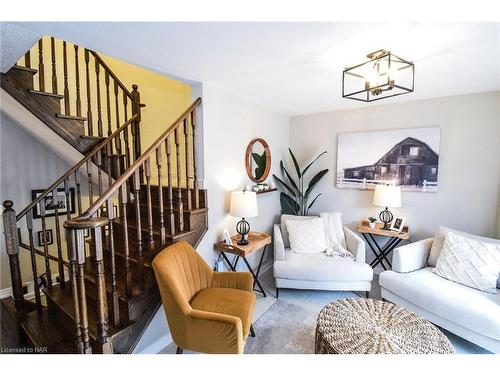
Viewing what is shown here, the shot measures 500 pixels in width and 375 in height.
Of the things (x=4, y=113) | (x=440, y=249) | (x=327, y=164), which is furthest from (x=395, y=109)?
(x=4, y=113)

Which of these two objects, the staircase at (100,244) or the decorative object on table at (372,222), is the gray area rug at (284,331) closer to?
the staircase at (100,244)

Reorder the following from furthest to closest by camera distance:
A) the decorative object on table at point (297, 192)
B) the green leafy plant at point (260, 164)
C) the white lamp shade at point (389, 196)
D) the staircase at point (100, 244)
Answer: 1. the decorative object on table at point (297, 192)
2. the green leafy plant at point (260, 164)
3. the white lamp shade at point (389, 196)
4. the staircase at point (100, 244)

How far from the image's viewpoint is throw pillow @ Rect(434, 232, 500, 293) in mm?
2039

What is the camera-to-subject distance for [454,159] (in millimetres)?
2709

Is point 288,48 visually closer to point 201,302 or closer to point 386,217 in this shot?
point 201,302

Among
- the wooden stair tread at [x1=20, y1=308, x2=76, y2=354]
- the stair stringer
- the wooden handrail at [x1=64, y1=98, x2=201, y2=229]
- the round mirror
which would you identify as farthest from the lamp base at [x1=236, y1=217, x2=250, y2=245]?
the stair stringer

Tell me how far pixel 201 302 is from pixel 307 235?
1605 mm

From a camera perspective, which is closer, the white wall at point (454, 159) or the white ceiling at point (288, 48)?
the white ceiling at point (288, 48)

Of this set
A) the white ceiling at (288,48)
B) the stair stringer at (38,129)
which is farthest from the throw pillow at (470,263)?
the stair stringer at (38,129)

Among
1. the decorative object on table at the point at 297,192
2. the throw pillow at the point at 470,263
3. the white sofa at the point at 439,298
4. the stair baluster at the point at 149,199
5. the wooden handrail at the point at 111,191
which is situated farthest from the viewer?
the decorative object on table at the point at 297,192

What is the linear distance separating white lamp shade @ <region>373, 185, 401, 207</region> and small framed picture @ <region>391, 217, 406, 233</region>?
0.71 ft

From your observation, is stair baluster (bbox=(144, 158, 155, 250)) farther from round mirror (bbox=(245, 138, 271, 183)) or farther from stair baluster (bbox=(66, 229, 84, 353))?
round mirror (bbox=(245, 138, 271, 183))

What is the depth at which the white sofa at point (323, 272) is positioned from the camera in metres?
2.53

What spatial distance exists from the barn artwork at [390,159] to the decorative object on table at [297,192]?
34cm
